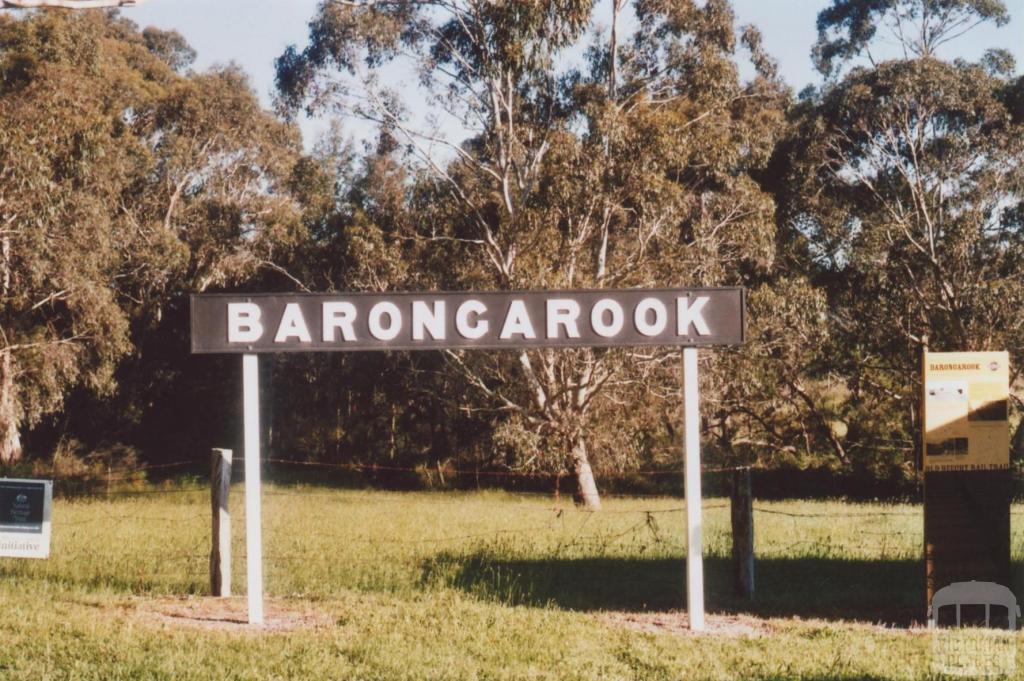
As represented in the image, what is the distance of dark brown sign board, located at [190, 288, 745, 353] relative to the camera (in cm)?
848

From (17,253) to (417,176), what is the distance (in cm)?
956

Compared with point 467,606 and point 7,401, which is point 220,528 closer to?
point 467,606

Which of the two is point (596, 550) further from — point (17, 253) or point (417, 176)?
point (17, 253)

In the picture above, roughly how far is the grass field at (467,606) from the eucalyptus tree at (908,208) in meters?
12.0

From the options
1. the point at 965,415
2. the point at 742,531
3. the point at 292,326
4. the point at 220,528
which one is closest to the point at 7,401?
the point at 220,528

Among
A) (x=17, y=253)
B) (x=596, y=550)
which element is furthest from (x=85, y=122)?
(x=596, y=550)

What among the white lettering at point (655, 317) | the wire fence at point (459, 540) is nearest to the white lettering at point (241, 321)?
the wire fence at point (459, 540)

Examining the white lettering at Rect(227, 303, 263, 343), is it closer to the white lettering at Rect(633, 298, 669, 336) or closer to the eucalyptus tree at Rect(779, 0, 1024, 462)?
the white lettering at Rect(633, 298, 669, 336)

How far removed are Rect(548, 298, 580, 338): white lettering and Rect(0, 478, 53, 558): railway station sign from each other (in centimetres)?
426

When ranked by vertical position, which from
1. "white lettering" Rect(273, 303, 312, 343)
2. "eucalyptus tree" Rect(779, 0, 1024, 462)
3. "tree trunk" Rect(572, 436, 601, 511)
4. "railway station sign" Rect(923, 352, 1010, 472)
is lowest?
"tree trunk" Rect(572, 436, 601, 511)

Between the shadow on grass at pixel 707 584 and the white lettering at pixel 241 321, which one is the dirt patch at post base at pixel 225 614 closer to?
the shadow on grass at pixel 707 584

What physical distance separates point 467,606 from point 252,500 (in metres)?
1.92

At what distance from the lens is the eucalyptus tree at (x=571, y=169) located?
21875 millimetres
